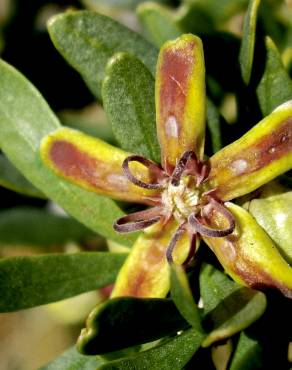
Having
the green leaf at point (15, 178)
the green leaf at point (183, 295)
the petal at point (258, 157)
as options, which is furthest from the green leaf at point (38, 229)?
the green leaf at point (183, 295)

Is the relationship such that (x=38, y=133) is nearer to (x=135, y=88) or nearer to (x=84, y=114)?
(x=135, y=88)

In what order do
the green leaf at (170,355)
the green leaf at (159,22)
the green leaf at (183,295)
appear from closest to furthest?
1. the green leaf at (183,295)
2. the green leaf at (170,355)
3. the green leaf at (159,22)

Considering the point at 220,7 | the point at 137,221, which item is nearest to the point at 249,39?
the point at 137,221

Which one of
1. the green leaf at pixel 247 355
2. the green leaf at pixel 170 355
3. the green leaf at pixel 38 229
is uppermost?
the green leaf at pixel 170 355

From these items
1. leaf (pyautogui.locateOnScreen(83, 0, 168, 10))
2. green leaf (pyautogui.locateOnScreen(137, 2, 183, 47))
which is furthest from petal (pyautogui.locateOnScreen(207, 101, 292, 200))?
leaf (pyautogui.locateOnScreen(83, 0, 168, 10))

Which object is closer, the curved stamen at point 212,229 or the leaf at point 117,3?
the curved stamen at point 212,229

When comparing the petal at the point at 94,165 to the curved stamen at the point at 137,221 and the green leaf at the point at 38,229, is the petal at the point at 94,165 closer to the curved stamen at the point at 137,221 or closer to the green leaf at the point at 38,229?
the curved stamen at the point at 137,221
